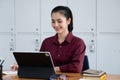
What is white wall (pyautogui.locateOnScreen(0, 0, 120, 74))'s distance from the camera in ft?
13.9

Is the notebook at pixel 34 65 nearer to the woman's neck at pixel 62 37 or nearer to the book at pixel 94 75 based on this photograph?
the book at pixel 94 75

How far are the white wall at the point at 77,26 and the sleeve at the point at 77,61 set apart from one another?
65.7 inches

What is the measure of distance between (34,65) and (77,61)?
1.61 feet

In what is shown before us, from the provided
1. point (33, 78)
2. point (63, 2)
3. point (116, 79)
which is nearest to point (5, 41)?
point (63, 2)

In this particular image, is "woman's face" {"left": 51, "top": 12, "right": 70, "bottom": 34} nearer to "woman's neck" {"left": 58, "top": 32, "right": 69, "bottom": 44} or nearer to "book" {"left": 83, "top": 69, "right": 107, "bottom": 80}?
"woman's neck" {"left": 58, "top": 32, "right": 69, "bottom": 44}

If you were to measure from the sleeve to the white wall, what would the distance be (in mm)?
1670

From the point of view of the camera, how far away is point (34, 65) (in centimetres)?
228

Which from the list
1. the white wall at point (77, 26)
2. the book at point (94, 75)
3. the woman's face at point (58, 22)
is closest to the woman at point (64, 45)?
the woman's face at point (58, 22)

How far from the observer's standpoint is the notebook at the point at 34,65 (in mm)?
2152

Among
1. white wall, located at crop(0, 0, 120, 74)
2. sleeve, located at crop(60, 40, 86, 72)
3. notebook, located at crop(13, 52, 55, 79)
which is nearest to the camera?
notebook, located at crop(13, 52, 55, 79)

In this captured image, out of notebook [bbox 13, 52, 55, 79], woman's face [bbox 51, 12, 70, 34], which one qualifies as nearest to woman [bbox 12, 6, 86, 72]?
woman's face [bbox 51, 12, 70, 34]

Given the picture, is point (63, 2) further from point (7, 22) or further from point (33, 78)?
point (33, 78)

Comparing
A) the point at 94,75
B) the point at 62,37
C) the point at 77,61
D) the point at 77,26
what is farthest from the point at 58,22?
the point at 77,26

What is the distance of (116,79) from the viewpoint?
226cm
